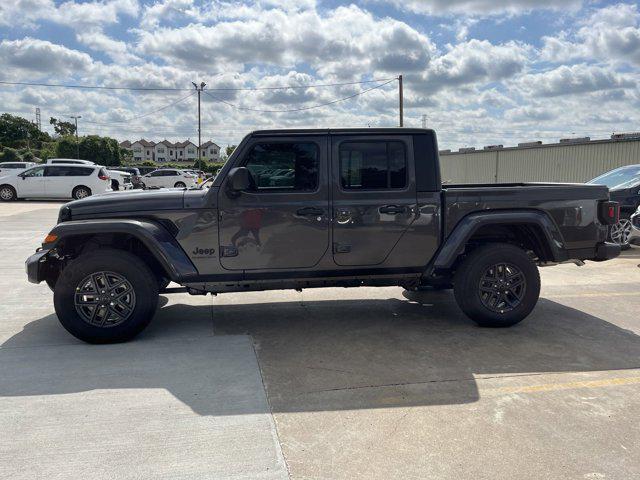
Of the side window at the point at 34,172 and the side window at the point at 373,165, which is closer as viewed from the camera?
the side window at the point at 373,165

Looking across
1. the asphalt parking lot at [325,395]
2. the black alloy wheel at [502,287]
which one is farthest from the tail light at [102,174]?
the black alloy wheel at [502,287]

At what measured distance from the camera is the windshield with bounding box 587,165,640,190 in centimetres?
1073

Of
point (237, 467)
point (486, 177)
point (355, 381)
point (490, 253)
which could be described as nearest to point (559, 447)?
point (355, 381)

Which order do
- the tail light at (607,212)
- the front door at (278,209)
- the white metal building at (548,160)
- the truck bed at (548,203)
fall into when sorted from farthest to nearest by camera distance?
the white metal building at (548,160)
the tail light at (607,212)
the truck bed at (548,203)
the front door at (278,209)

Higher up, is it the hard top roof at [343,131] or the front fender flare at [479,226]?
the hard top roof at [343,131]

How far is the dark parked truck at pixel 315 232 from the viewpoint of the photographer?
4711mm

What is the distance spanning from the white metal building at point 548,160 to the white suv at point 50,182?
15113mm

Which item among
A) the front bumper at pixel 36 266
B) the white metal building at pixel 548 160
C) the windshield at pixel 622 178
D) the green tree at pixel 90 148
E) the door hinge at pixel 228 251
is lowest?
the front bumper at pixel 36 266

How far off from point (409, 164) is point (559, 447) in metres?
2.85

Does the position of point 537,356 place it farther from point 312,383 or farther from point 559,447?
point 312,383

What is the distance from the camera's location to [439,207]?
16.7ft

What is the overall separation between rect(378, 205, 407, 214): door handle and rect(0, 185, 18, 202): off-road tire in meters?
21.4

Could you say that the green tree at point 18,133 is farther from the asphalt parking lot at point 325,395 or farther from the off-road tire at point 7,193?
the asphalt parking lot at point 325,395

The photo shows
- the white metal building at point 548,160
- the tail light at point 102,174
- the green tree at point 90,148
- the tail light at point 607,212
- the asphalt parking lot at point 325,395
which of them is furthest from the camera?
the green tree at point 90,148
